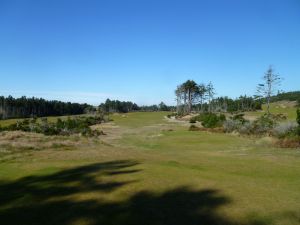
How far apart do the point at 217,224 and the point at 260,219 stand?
1.24 metres

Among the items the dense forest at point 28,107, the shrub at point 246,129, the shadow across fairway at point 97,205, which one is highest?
the dense forest at point 28,107

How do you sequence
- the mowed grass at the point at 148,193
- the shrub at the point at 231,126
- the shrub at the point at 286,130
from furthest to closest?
1. the shrub at the point at 231,126
2. the shrub at the point at 286,130
3. the mowed grass at the point at 148,193

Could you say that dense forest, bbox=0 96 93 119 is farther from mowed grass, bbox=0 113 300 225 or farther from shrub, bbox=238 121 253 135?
mowed grass, bbox=0 113 300 225

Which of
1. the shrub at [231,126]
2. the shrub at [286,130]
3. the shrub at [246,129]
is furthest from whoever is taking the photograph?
the shrub at [231,126]

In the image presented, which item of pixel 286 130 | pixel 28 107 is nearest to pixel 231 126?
pixel 286 130

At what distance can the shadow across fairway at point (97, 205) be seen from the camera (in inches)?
364

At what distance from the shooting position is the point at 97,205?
10461mm

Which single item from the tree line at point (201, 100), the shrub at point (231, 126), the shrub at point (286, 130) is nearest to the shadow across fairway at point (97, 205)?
the shrub at point (286, 130)

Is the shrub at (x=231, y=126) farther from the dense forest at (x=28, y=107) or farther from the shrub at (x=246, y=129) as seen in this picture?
the dense forest at (x=28, y=107)

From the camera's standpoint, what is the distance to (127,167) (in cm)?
1677

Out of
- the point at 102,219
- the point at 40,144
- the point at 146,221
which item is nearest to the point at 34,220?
the point at 102,219

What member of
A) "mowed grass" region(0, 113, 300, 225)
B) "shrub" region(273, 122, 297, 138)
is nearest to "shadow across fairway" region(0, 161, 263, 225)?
"mowed grass" region(0, 113, 300, 225)

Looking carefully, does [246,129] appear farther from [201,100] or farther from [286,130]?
[201,100]

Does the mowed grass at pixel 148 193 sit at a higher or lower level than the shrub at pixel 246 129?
lower
